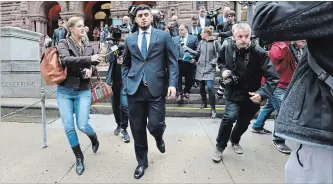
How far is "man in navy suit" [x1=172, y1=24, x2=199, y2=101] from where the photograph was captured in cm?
716

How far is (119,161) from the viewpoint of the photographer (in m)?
4.01

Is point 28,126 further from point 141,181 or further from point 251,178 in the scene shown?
point 251,178

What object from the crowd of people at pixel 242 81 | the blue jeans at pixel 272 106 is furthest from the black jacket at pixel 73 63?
the blue jeans at pixel 272 106

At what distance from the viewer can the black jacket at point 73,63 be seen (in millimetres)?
3518

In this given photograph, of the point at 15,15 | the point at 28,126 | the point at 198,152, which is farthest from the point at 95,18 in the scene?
the point at 198,152

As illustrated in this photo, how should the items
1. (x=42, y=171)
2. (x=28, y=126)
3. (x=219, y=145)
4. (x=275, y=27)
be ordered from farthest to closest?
(x=28, y=126)
(x=219, y=145)
(x=42, y=171)
(x=275, y=27)

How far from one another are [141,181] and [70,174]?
3.12 ft

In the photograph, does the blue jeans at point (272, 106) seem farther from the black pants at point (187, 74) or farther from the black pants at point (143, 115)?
the black pants at point (187, 74)

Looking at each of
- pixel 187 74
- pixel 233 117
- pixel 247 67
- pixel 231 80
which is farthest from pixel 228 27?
pixel 233 117

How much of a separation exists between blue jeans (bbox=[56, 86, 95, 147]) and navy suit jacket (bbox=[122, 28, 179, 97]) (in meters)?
0.66

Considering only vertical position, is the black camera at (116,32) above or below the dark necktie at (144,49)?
above

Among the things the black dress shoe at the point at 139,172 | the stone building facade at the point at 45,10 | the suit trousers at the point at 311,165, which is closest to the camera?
the suit trousers at the point at 311,165

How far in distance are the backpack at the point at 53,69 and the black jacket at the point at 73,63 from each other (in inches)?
2.6

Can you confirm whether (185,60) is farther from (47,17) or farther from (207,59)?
(47,17)
